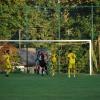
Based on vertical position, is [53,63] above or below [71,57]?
below

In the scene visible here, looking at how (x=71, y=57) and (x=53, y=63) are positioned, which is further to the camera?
(x=53, y=63)

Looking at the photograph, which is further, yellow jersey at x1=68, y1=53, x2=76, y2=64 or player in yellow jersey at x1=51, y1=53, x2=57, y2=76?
player in yellow jersey at x1=51, y1=53, x2=57, y2=76

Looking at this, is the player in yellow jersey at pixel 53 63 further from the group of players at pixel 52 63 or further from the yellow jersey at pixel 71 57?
→ the yellow jersey at pixel 71 57

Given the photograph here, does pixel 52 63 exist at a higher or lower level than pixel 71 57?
lower

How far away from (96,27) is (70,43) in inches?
98.9

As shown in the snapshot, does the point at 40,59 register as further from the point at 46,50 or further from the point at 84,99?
the point at 84,99

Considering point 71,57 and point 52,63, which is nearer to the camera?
point 71,57

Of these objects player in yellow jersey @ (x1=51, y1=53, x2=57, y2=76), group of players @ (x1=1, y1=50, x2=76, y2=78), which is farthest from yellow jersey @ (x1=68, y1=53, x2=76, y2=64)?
player in yellow jersey @ (x1=51, y1=53, x2=57, y2=76)

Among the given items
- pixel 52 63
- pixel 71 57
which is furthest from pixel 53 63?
pixel 71 57

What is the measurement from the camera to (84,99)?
16.4 meters

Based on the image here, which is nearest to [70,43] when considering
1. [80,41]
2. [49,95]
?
[80,41]

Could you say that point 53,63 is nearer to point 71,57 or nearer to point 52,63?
point 52,63

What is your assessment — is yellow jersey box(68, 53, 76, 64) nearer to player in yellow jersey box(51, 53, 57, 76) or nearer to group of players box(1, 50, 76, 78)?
group of players box(1, 50, 76, 78)

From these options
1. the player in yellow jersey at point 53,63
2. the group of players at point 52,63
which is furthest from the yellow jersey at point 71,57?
the player in yellow jersey at point 53,63
